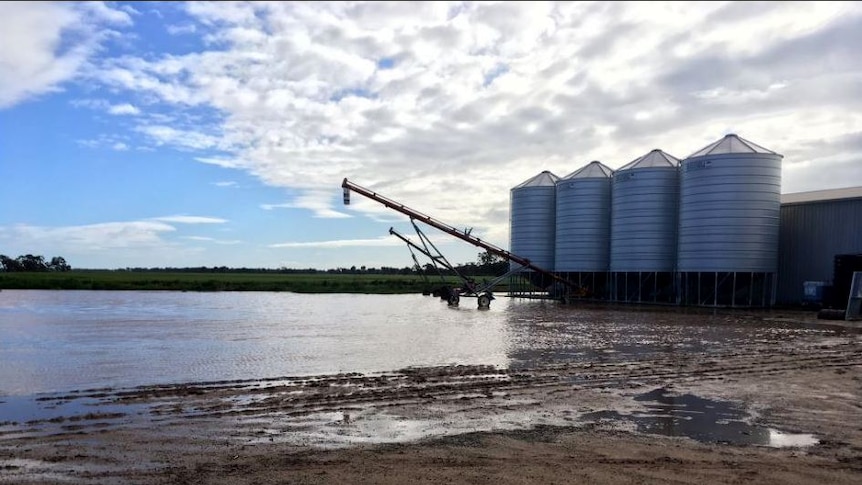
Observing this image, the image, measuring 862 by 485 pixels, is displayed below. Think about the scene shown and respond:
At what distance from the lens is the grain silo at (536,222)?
57.4 m

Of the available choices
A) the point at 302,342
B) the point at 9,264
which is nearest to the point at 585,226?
the point at 302,342

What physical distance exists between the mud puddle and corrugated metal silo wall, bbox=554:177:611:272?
4091 cm

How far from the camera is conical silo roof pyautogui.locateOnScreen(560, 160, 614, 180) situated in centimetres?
5326

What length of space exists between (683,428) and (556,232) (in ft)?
151

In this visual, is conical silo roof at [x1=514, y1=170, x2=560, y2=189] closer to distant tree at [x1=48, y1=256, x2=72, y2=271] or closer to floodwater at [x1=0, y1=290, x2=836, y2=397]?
floodwater at [x1=0, y1=290, x2=836, y2=397]

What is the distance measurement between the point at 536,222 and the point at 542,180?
13.5 ft

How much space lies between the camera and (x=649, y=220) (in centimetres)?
4675

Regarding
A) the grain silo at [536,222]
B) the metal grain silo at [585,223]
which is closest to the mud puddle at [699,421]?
the metal grain silo at [585,223]

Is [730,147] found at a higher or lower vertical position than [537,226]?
higher

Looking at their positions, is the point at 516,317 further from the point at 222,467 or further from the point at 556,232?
the point at 222,467

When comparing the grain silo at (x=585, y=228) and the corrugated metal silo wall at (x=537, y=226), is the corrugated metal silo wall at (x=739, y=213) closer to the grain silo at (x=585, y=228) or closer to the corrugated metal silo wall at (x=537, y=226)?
the grain silo at (x=585, y=228)

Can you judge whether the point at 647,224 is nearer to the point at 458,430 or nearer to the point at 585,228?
the point at 585,228

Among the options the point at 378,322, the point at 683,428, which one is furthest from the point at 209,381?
the point at 378,322

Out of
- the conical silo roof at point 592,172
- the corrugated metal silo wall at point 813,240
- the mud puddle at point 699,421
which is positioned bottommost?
the mud puddle at point 699,421
